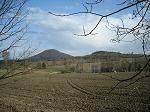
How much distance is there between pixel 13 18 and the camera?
23.2 ft

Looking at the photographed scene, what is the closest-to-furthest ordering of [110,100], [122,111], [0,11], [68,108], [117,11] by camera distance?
[117,11], [0,11], [122,111], [68,108], [110,100]

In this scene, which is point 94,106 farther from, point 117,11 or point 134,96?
point 117,11

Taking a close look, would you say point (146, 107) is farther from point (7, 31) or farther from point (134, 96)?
point (7, 31)

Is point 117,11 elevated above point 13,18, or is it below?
below

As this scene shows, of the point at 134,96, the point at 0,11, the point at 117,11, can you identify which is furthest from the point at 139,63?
the point at 134,96

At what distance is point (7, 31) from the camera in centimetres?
688

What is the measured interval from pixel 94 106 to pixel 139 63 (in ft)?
62.9

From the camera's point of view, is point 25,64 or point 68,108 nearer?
point 25,64

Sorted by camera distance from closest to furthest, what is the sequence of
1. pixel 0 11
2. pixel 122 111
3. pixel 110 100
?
pixel 0 11 → pixel 122 111 → pixel 110 100

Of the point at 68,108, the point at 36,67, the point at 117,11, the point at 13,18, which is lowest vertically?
the point at 68,108

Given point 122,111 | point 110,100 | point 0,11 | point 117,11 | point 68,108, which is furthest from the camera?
point 110,100

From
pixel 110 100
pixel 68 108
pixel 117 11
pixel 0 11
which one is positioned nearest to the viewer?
pixel 117 11

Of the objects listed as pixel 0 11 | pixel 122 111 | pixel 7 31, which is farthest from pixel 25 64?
pixel 122 111

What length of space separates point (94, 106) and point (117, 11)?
1953 centimetres
